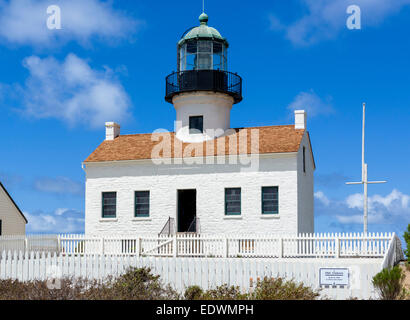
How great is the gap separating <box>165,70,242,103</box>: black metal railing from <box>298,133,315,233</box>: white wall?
4.95 meters

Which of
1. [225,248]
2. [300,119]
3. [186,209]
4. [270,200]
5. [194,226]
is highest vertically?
[300,119]

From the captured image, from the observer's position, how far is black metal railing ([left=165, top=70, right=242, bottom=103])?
97.6 ft

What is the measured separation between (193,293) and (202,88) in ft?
53.3

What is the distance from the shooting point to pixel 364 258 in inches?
801

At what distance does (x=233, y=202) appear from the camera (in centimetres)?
2711

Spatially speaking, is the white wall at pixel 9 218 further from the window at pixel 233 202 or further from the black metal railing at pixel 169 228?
the window at pixel 233 202

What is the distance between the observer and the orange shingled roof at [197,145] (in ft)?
89.1

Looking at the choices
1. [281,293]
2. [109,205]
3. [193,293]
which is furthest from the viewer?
[109,205]

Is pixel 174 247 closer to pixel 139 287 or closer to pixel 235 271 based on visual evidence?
pixel 235 271

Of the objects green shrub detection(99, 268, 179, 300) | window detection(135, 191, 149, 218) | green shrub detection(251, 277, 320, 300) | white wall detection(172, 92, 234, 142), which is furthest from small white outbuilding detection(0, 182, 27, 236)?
green shrub detection(251, 277, 320, 300)

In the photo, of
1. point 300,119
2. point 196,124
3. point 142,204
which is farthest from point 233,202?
point 300,119
